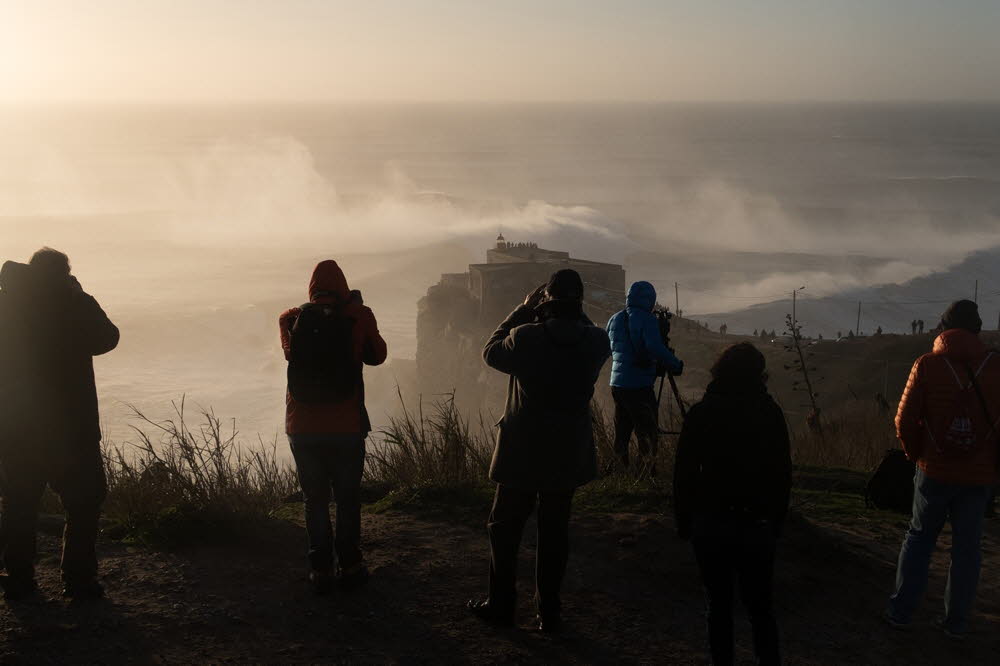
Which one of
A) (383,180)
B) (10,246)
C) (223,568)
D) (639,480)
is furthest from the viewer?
(383,180)

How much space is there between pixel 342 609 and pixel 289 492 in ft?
8.15

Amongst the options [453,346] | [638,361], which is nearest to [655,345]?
[638,361]

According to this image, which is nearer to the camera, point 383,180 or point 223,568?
point 223,568

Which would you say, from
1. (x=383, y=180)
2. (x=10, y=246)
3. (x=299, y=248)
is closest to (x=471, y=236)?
(x=299, y=248)

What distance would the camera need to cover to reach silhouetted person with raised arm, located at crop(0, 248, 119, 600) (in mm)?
4699

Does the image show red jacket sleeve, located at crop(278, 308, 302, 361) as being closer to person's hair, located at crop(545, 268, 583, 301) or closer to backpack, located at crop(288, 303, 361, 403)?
backpack, located at crop(288, 303, 361, 403)

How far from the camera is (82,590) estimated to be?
4832 mm

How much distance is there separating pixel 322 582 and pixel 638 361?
9.61 ft

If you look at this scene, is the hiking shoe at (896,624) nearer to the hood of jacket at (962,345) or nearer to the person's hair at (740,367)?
the hood of jacket at (962,345)

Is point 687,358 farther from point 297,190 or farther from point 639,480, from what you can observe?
point 297,190

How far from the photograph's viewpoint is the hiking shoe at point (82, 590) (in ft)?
15.9

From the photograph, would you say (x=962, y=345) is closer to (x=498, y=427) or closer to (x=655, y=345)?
(x=498, y=427)

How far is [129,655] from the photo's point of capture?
14.2 ft


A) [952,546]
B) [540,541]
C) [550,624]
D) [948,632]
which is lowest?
[948,632]
